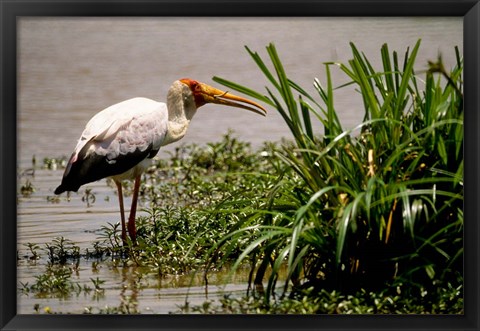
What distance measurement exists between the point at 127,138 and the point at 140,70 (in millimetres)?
4509

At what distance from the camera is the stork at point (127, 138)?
6355mm

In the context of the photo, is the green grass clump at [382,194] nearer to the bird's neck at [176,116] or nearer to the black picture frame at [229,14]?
the black picture frame at [229,14]

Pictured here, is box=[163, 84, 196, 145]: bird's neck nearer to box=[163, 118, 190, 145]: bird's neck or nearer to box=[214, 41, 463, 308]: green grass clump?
box=[163, 118, 190, 145]: bird's neck

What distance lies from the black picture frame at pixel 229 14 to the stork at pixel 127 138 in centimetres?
174

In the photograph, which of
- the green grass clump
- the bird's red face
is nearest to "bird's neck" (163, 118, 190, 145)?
the bird's red face

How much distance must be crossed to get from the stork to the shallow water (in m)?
0.52

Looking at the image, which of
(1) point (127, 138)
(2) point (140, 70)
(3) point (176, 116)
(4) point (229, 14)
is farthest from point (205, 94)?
(2) point (140, 70)

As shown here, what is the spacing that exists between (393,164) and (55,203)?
3.41 metres

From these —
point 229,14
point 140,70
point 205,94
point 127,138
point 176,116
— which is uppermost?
point 140,70

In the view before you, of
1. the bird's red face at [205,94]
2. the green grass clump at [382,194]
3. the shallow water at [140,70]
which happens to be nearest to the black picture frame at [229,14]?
the green grass clump at [382,194]

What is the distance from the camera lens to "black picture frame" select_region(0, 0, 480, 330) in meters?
4.49

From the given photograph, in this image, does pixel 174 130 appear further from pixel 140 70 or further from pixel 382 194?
pixel 140 70

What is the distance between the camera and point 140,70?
10977mm
